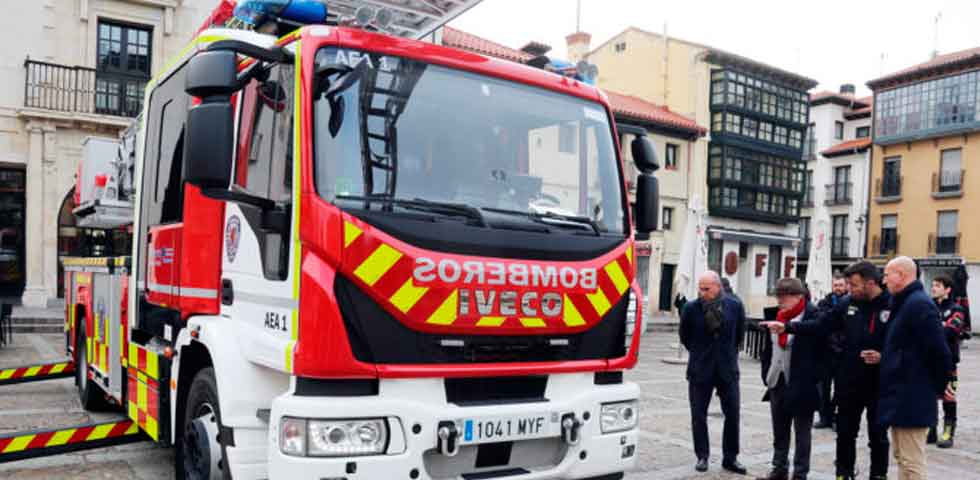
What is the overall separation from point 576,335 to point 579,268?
0.37 meters

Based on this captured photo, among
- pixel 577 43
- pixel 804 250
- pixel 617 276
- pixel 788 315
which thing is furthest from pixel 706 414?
pixel 804 250

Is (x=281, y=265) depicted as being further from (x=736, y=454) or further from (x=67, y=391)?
(x=67, y=391)

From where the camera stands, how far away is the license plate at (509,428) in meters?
3.85

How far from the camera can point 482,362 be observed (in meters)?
4.00

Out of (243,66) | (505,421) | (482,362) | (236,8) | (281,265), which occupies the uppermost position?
(236,8)

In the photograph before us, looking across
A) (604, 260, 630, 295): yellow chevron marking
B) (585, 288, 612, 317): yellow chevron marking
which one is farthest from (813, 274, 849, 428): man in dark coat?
(585, 288, 612, 317): yellow chevron marking

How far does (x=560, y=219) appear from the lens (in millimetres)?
4434

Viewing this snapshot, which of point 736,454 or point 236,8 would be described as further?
point 736,454

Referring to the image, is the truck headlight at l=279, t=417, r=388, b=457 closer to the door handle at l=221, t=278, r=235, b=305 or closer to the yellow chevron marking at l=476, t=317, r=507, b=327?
the yellow chevron marking at l=476, t=317, r=507, b=327

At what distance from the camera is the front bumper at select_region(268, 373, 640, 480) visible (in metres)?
→ 3.54

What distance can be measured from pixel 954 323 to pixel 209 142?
7865 millimetres

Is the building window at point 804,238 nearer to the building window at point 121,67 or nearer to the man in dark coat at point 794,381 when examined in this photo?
the building window at point 121,67

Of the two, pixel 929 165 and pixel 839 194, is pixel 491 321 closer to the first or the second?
pixel 929 165

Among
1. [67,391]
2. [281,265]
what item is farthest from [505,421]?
[67,391]
